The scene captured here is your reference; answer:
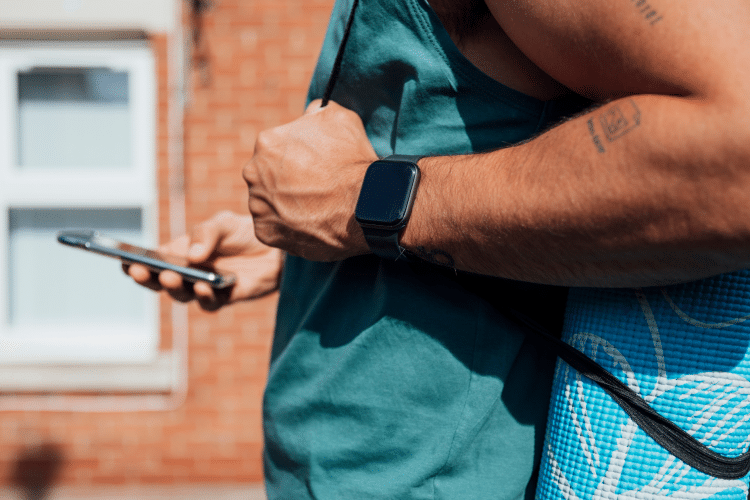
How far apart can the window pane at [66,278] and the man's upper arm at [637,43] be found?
11.4ft

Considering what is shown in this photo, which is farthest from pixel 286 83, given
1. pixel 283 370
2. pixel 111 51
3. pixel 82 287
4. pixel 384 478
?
pixel 384 478

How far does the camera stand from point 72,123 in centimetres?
355

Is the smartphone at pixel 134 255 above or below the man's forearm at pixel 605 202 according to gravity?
below

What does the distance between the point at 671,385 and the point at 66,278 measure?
3860 millimetres

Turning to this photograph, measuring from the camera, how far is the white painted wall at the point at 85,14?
307cm

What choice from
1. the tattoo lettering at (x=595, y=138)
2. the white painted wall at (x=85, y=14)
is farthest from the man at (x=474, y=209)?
the white painted wall at (x=85, y=14)

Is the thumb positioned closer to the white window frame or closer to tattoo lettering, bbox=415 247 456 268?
tattoo lettering, bbox=415 247 456 268

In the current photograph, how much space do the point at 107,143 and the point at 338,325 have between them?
10.7 feet

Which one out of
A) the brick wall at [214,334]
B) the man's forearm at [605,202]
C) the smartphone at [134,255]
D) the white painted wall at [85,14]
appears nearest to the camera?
the man's forearm at [605,202]

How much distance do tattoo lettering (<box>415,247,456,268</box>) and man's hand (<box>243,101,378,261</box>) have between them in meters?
0.09

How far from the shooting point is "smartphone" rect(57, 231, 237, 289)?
104 cm

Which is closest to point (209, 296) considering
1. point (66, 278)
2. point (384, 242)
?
point (384, 242)

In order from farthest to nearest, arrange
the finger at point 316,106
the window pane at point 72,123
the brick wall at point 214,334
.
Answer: the window pane at point 72,123 → the brick wall at point 214,334 → the finger at point 316,106

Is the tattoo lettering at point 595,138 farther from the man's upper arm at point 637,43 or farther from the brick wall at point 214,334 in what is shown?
the brick wall at point 214,334
